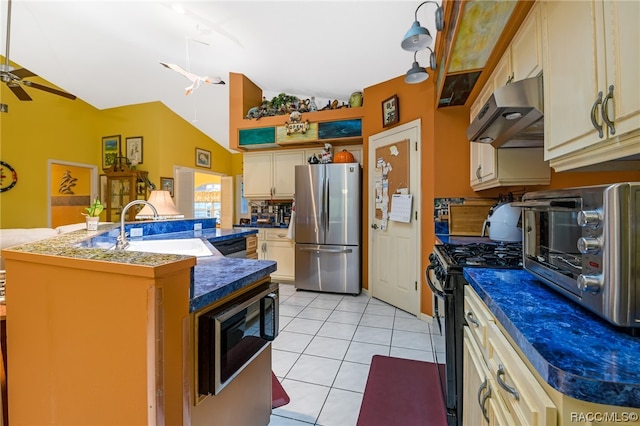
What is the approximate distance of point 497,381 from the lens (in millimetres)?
815

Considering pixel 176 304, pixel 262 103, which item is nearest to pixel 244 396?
pixel 176 304

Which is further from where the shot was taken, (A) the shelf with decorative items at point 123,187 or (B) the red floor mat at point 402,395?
(A) the shelf with decorative items at point 123,187

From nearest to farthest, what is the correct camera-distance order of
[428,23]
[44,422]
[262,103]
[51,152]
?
1. [44,422]
2. [428,23]
3. [262,103]
4. [51,152]

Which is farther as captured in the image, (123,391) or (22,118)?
(22,118)

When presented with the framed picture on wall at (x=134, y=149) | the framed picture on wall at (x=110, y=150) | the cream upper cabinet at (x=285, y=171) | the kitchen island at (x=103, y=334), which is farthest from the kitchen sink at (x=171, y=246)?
the framed picture on wall at (x=110, y=150)

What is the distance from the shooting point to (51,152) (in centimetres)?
502

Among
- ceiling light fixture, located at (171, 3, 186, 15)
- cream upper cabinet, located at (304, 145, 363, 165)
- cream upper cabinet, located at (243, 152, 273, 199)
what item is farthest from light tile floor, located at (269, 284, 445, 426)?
ceiling light fixture, located at (171, 3, 186, 15)

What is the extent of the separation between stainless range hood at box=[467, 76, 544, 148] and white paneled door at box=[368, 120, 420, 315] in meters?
1.16

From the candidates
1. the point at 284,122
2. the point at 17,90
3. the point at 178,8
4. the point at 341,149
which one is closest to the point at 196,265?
the point at 178,8

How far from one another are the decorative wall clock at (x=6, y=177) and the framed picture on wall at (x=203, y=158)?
9.50 ft

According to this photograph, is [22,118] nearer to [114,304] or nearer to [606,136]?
[114,304]

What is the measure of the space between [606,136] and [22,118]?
6.90 meters

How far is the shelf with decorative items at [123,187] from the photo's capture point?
5.39 m

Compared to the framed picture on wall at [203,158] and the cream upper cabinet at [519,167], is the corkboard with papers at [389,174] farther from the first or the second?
the framed picture on wall at [203,158]
